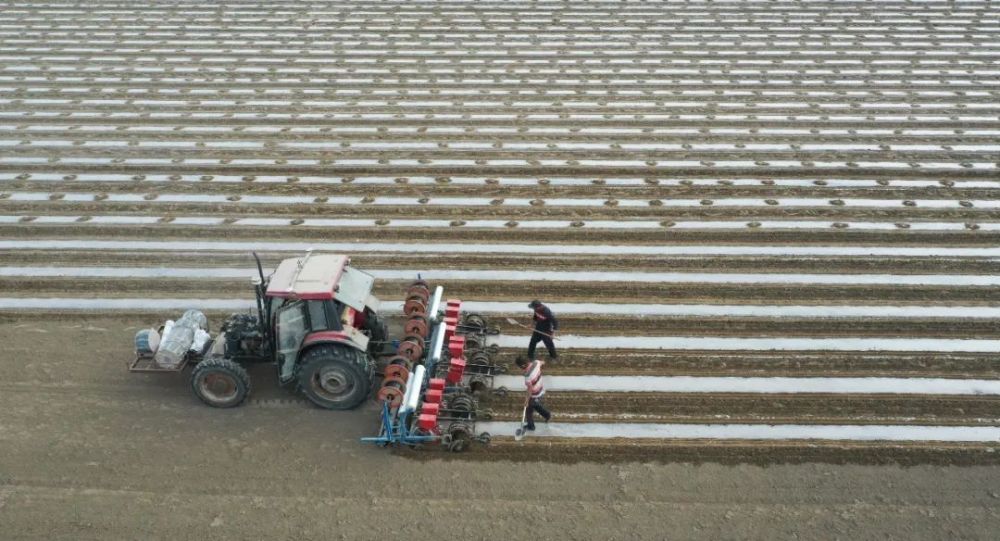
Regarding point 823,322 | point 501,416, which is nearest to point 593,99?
point 823,322

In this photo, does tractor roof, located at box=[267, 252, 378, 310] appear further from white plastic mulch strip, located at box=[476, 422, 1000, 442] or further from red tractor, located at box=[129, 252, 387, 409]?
white plastic mulch strip, located at box=[476, 422, 1000, 442]

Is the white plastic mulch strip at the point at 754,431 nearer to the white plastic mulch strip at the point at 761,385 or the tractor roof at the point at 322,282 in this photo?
the white plastic mulch strip at the point at 761,385

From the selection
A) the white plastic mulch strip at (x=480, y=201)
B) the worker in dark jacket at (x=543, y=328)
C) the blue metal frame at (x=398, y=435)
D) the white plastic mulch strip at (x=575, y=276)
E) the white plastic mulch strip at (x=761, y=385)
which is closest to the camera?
the blue metal frame at (x=398, y=435)

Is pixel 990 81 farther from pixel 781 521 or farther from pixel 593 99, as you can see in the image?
pixel 781 521

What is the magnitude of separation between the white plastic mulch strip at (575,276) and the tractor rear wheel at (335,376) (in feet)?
9.25

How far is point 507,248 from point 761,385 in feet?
13.7

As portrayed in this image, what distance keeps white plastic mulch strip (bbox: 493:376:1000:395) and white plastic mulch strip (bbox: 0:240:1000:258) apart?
109 inches

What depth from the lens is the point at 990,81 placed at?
16109 millimetres

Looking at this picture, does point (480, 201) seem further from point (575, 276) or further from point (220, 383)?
point (220, 383)

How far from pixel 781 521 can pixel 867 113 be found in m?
11.0

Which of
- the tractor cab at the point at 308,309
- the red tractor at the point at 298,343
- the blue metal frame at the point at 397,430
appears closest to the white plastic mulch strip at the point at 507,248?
the red tractor at the point at 298,343

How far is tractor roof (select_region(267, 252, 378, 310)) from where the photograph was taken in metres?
7.29

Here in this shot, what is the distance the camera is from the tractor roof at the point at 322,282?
7.29m

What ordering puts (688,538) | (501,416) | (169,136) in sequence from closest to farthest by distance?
(688,538), (501,416), (169,136)
